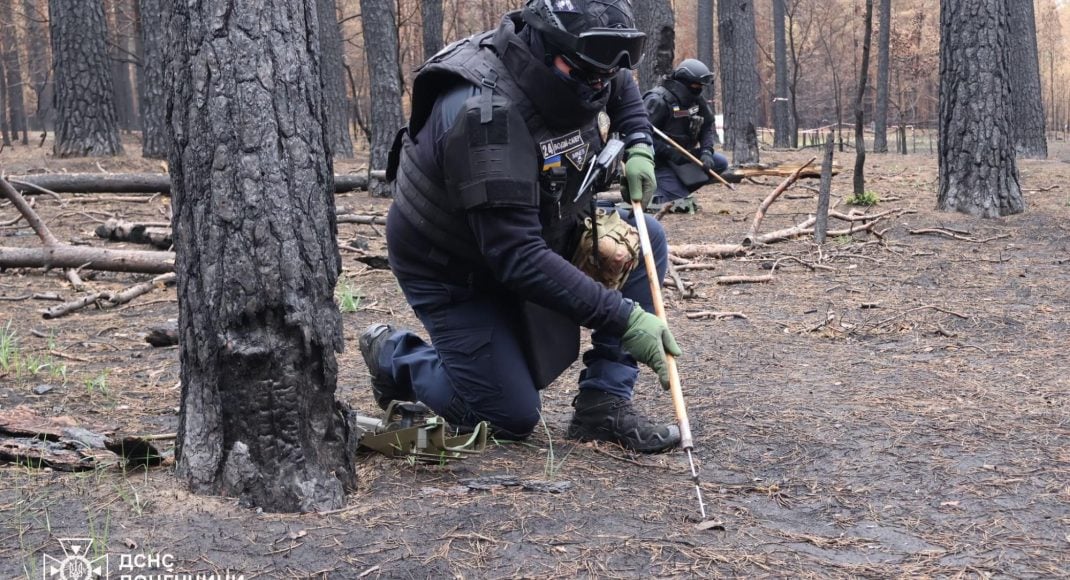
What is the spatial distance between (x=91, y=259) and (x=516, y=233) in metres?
4.90

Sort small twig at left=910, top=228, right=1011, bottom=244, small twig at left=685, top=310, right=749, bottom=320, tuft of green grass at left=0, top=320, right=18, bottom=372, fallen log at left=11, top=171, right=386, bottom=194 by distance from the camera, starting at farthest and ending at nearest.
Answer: fallen log at left=11, top=171, right=386, bottom=194 → small twig at left=910, top=228, right=1011, bottom=244 → small twig at left=685, top=310, right=749, bottom=320 → tuft of green grass at left=0, top=320, right=18, bottom=372

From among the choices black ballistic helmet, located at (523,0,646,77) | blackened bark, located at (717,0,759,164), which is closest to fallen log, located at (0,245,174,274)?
black ballistic helmet, located at (523,0,646,77)

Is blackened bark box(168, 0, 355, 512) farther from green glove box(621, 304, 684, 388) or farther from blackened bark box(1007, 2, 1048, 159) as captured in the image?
blackened bark box(1007, 2, 1048, 159)

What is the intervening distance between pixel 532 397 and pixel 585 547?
113cm

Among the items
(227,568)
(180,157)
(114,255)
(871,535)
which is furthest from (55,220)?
(871,535)

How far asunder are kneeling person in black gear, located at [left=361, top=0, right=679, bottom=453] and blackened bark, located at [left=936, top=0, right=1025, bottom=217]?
233 inches

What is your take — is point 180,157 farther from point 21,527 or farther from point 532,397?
point 532,397

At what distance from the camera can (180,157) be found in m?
2.81

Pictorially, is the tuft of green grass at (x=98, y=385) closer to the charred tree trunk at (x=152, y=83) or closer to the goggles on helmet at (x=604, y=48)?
the goggles on helmet at (x=604, y=48)

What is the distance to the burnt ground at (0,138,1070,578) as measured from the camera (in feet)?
8.31

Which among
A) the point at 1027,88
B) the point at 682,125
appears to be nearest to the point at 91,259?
the point at 682,125

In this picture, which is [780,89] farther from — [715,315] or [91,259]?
[91,259]

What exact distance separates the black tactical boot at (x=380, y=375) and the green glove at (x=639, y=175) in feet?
4.02

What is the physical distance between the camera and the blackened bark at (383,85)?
12.8m
